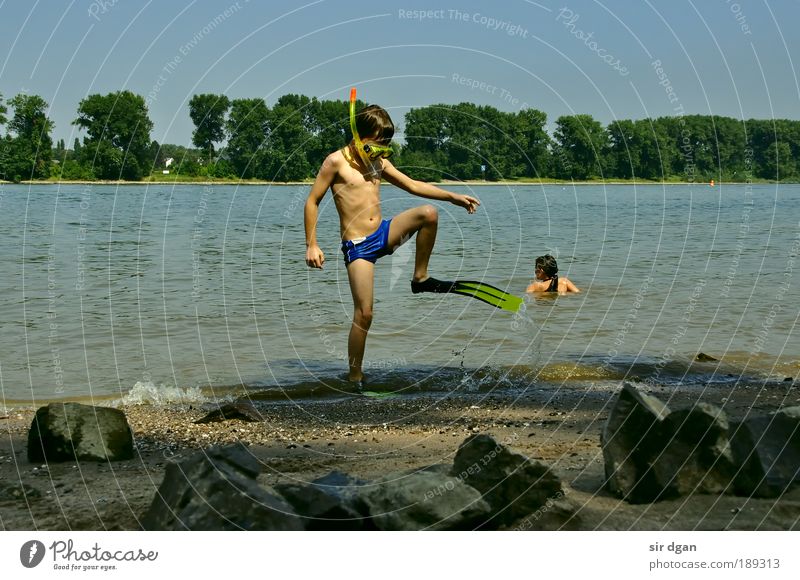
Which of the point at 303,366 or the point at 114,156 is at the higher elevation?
the point at 114,156

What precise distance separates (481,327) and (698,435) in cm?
945

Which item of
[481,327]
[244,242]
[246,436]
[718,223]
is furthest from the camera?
[718,223]

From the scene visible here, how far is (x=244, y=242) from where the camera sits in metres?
31.7

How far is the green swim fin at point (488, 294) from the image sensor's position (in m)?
10.0

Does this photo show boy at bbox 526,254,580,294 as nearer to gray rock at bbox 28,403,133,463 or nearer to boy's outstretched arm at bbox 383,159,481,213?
boy's outstretched arm at bbox 383,159,481,213

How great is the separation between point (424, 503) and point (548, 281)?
14.1 meters

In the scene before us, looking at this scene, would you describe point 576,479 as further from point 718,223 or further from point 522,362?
point 718,223

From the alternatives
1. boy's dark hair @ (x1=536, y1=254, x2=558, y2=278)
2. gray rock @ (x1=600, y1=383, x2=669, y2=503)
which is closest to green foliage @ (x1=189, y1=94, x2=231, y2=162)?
boy's dark hair @ (x1=536, y1=254, x2=558, y2=278)

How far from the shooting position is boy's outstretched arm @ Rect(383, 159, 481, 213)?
9.13 m

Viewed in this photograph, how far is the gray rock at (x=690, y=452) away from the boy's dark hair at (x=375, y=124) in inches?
196

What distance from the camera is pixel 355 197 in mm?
9398

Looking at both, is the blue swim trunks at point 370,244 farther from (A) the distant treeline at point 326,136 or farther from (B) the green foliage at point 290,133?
(B) the green foliage at point 290,133

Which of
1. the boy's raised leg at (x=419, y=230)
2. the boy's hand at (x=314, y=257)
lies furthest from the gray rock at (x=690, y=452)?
the boy's raised leg at (x=419, y=230)

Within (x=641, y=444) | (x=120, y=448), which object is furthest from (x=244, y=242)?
(x=641, y=444)
